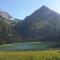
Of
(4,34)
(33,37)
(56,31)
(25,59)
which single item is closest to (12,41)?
(4,34)

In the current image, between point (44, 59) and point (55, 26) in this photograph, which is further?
point (55, 26)

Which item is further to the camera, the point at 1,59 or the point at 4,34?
the point at 4,34

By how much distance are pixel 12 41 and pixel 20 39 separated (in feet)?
33.6

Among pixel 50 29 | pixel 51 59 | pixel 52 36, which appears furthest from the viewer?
pixel 50 29

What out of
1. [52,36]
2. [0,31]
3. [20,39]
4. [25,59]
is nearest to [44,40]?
[52,36]

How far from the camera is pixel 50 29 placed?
19688 cm

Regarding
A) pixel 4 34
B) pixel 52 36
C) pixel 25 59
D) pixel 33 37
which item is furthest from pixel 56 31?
pixel 25 59

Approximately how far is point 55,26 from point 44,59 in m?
159

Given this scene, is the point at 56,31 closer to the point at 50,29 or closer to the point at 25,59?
the point at 50,29

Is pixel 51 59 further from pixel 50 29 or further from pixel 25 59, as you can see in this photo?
pixel 50 29

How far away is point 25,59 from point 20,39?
15936 cm

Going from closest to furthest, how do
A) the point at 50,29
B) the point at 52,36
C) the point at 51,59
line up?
the point at 51,59 < the point at 52,36 < the point at 50,29

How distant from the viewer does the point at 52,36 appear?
18475 centimetres

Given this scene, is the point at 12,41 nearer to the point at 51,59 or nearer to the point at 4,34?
the point at 4,34
